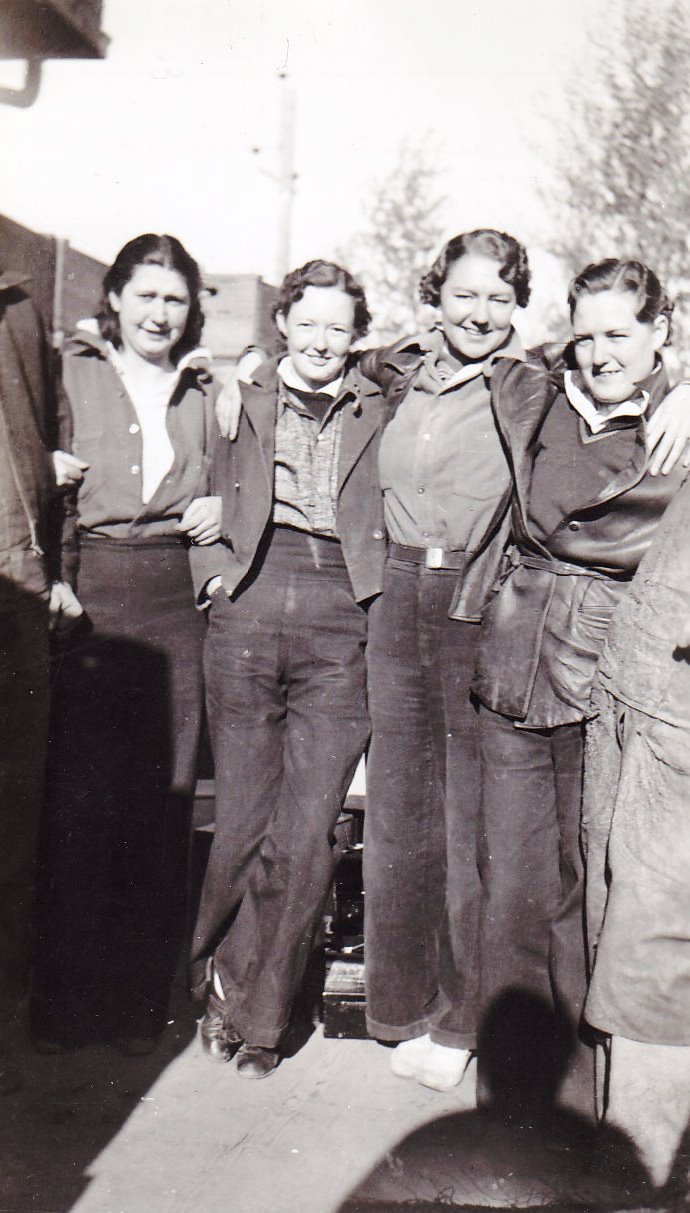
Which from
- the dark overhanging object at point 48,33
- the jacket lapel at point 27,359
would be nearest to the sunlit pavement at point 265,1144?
the jacket lapel at point 27,359

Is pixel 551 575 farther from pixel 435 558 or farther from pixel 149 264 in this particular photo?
pixel 149 264

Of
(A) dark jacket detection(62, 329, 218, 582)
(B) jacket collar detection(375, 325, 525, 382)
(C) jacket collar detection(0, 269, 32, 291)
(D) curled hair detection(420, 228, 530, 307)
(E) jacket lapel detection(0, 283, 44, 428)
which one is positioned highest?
(D) curled hair detection(420, 228, 530, 307)

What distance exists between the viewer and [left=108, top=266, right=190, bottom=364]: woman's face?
3.15m

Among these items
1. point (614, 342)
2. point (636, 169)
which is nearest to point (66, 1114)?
point (614, 342)

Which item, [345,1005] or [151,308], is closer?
[151,308]

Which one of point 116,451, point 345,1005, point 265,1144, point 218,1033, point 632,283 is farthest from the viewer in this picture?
point 345,1005

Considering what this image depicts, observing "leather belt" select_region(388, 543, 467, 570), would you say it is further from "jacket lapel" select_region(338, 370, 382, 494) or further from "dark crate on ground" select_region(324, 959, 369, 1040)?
"dark crate on ground" select_region(324, 959, 369, 1040)

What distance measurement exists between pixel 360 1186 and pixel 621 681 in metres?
1.39

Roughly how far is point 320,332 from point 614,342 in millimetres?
883

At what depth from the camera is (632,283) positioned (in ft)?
8.64

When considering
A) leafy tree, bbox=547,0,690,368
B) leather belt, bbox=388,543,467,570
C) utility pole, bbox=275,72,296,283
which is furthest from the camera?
utility pole, bbox=275,72,296,283

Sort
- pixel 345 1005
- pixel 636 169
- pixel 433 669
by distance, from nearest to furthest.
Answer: pixel 433 669 → pixel 345 1005 → pixel 636 169

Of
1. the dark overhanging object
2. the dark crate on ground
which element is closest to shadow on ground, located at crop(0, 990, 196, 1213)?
the dark crate on ground

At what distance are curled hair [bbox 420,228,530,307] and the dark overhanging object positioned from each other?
192 centimetres
